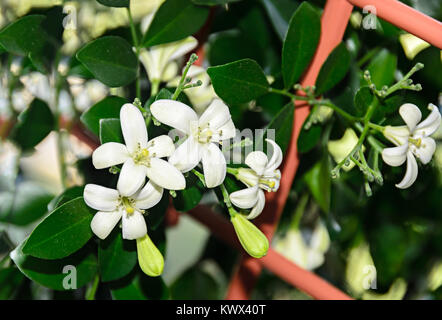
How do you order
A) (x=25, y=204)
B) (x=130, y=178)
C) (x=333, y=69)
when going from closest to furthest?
(x=130, y=178) → (x=333, y=69) → (x=25, y=204)

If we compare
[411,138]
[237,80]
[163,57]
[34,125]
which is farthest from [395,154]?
[34,125]

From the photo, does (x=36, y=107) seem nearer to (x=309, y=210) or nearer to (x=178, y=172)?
(x=178, y=172)

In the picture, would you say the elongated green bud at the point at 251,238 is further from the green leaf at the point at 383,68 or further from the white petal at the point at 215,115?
the green leaf at the point at 383,68

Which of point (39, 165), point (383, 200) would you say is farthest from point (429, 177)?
point (39, 165)

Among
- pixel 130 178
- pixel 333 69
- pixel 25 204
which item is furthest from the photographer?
pixel 25 204

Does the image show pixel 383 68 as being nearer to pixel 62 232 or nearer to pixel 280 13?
pixel 280 13

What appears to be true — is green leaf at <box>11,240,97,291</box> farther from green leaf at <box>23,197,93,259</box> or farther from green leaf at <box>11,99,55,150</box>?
green leaf at <box>11,99,55,150</box>

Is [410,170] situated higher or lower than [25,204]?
higher
